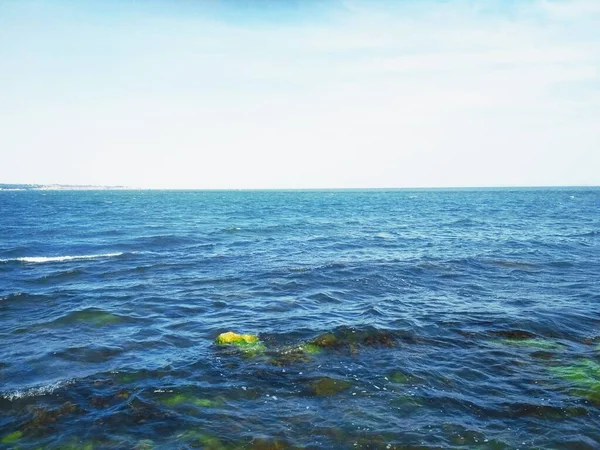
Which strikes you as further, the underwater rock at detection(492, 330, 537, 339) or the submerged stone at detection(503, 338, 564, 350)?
the underwater rock at detection(492, 330, 537, 339)

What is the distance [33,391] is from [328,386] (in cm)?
783

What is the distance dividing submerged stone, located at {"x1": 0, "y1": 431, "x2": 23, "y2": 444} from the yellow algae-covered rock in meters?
6.13

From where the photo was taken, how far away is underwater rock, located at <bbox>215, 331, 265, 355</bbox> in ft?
44.9

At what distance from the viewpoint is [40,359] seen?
13047 millimetres

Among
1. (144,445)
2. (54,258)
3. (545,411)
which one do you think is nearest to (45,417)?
(144,445)

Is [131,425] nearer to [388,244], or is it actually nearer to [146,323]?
[146,323]

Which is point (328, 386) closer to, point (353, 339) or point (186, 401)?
point (353, 339)

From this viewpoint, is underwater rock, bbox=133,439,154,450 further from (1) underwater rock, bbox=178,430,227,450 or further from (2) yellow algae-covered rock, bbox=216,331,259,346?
(2) yellow algae-covered rock, bbox=216,331,259,346

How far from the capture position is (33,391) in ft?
35.6

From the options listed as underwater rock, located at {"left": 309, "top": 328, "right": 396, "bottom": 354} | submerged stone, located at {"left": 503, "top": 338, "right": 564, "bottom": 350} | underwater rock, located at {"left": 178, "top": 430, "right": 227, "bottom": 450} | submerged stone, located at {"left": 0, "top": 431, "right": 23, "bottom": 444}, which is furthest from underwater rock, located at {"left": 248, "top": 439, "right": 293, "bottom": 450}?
submerged stone, located at {"left": 503, "top": 338, "right": 564, "bottom": 350}

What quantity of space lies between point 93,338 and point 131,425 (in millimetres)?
6801

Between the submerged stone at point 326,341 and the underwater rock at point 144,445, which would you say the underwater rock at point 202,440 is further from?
the submerged stone at point 326,341

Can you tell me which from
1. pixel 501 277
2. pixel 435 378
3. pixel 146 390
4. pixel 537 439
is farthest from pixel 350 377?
pixel 501 277

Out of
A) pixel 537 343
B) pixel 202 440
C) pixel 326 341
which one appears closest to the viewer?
pixel 202 440
